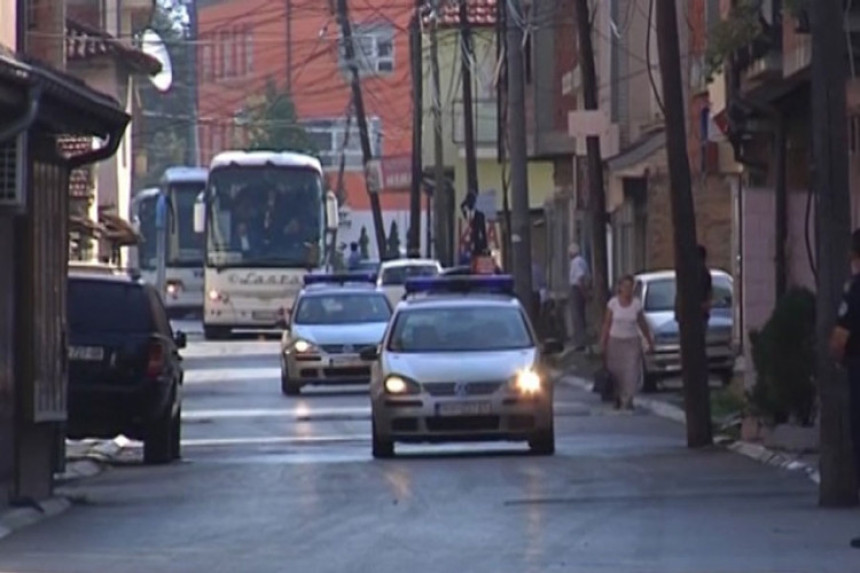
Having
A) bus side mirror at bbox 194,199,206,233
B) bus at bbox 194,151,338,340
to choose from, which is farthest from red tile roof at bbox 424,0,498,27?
bus side mirror at bbox 194,199,206,233

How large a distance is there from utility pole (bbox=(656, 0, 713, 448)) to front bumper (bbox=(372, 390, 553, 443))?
183 centimetres

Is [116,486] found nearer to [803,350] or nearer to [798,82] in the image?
[803,350]

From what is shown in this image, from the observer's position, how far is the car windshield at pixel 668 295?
121 ft

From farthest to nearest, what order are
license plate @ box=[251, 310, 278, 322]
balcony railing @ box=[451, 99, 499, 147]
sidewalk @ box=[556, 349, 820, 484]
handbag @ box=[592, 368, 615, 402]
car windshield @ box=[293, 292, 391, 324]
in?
1. balcony railing @ box=[451, 99, 499, 147]
2. license plate @ box=[251, 310, 278, 322]
3. car windshield @ box=[293, 292, 391, 324]
4. handbag @ box=[592, 368, 615, 402]
5. sidewalk @ box=[556, 349, 820, 484]

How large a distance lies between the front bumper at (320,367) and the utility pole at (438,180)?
21059mm

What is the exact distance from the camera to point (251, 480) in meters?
21.9

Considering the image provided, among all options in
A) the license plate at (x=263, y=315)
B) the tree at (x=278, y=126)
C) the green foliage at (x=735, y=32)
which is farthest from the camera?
the tree at (x=278, y=126)

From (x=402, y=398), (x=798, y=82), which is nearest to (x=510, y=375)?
(x=402, y=398)

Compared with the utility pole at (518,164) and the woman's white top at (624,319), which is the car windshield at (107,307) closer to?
the woman's white top at (624,319)

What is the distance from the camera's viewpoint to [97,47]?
52500 mm

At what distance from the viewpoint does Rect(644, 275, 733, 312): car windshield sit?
3678 cm

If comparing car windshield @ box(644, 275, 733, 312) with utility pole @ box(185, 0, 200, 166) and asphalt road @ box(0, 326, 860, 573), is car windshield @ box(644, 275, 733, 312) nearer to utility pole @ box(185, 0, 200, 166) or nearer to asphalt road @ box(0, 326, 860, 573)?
asphalt road @ box(0, 326, 860, 573)

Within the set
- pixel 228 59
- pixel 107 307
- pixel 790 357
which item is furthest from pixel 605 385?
pixel 228 59

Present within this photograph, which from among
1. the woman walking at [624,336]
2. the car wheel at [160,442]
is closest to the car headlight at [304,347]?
the woman walking at [624,336]
